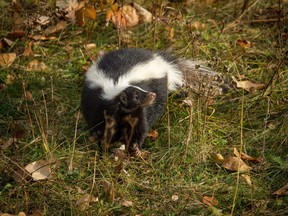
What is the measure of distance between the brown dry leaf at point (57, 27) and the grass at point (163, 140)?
0.30ft

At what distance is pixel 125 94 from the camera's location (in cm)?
456

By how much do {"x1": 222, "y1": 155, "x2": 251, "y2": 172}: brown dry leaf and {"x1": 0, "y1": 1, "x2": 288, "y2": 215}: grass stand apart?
5cm

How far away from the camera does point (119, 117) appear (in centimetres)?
466

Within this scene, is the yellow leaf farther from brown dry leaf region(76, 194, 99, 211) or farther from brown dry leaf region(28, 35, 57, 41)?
brown dry leaf region(76, 194, 99, 211)

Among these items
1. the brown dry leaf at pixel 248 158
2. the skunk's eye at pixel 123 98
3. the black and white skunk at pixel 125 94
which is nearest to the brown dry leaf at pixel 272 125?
the brown dry leaf at pixel 248 158

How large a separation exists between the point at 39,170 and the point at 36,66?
7.05 ft

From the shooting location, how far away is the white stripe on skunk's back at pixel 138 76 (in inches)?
187

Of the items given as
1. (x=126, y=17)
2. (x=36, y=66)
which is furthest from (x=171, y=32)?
(x=36, y=66)

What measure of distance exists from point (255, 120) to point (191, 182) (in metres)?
1.15

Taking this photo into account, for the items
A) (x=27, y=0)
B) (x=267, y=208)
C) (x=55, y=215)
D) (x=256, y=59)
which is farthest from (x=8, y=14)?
(x=267, y=208)

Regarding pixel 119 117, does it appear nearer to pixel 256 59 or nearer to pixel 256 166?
pixel 256 166

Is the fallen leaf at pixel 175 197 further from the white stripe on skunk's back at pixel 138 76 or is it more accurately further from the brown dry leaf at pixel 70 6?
the brown dry leaf at pixel 70 6

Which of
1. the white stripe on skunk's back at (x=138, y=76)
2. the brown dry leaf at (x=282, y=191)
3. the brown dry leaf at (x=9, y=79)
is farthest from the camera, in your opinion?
the brown dry leaf at (x=9, y=79)

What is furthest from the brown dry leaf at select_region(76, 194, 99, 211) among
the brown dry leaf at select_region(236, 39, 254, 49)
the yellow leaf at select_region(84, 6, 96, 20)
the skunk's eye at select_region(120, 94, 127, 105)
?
the brown dry leaf at select_region(236, 39, 254, 49)
